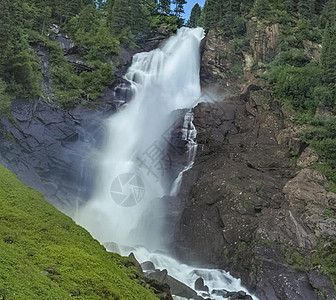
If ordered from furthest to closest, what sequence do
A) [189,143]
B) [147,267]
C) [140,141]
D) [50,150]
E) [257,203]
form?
[140,141]
[189,143]
[50,150]
[257,203]
[147,267]

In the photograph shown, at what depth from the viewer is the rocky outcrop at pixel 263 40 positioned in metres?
28.9

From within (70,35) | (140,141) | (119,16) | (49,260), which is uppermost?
(119,16)

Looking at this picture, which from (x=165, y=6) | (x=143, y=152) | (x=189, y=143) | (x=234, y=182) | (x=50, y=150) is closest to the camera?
(x=234, y=182)

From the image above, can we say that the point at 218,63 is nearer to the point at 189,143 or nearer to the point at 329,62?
the point at 329,62

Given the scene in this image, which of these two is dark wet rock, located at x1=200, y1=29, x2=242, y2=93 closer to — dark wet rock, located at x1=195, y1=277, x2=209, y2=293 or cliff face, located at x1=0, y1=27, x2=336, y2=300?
cliff face, located at x1=0, y1=27, x2=336, y2=300

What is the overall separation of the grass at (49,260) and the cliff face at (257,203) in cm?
869

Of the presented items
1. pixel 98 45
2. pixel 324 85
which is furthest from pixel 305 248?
pixel 98 45

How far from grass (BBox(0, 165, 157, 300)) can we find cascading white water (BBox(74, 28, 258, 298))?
8116 millimetres

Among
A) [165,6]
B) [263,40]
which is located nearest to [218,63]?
[263,40]

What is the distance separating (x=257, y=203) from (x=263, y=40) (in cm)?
1903

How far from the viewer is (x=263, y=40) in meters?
29.4

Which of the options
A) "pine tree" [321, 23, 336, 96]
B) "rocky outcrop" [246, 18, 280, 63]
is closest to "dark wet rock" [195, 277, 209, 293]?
"pine tree" [321, 23, 336, 96]

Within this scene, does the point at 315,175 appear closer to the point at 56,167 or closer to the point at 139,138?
the point at 139,138

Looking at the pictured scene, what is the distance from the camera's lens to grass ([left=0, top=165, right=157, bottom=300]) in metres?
4.54
